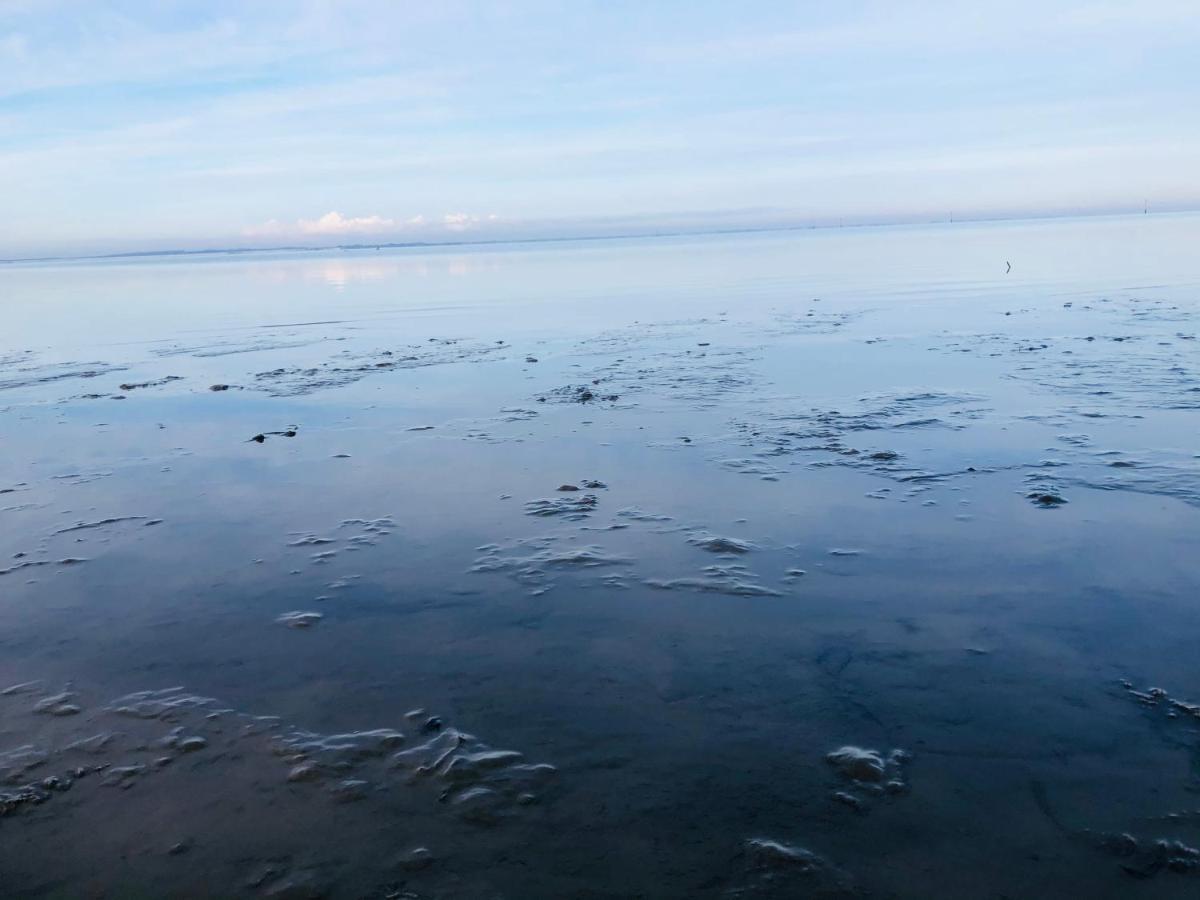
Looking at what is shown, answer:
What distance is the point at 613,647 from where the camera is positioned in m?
6.29

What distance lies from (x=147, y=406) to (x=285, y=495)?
25.6 feet

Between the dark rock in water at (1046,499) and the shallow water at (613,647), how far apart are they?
45mm

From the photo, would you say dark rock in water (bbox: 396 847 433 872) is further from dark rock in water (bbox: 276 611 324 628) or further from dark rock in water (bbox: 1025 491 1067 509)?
dark rock in water (bbox: 1025 491 1067 509)

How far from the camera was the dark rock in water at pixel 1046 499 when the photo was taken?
8.77 m

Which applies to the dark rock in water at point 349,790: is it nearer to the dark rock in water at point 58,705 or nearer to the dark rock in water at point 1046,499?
the dark rock in water at point 58,705

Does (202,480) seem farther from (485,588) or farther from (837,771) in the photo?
(837,771)

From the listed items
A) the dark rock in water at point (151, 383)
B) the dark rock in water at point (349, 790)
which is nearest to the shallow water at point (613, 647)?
the dark rock in water at point (349, 790)

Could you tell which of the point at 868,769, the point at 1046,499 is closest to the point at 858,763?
the point at 868,769

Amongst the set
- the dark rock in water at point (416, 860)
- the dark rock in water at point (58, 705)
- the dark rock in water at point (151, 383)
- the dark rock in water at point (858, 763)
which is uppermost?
the dark rock in water at point (151, 383)

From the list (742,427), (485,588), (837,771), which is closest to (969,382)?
(742,427)

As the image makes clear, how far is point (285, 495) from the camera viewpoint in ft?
34.0

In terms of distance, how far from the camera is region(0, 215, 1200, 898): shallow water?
4.29 metres

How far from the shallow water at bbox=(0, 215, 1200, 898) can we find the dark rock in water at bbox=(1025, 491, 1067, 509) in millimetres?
45

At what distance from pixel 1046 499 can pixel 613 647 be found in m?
5.25
